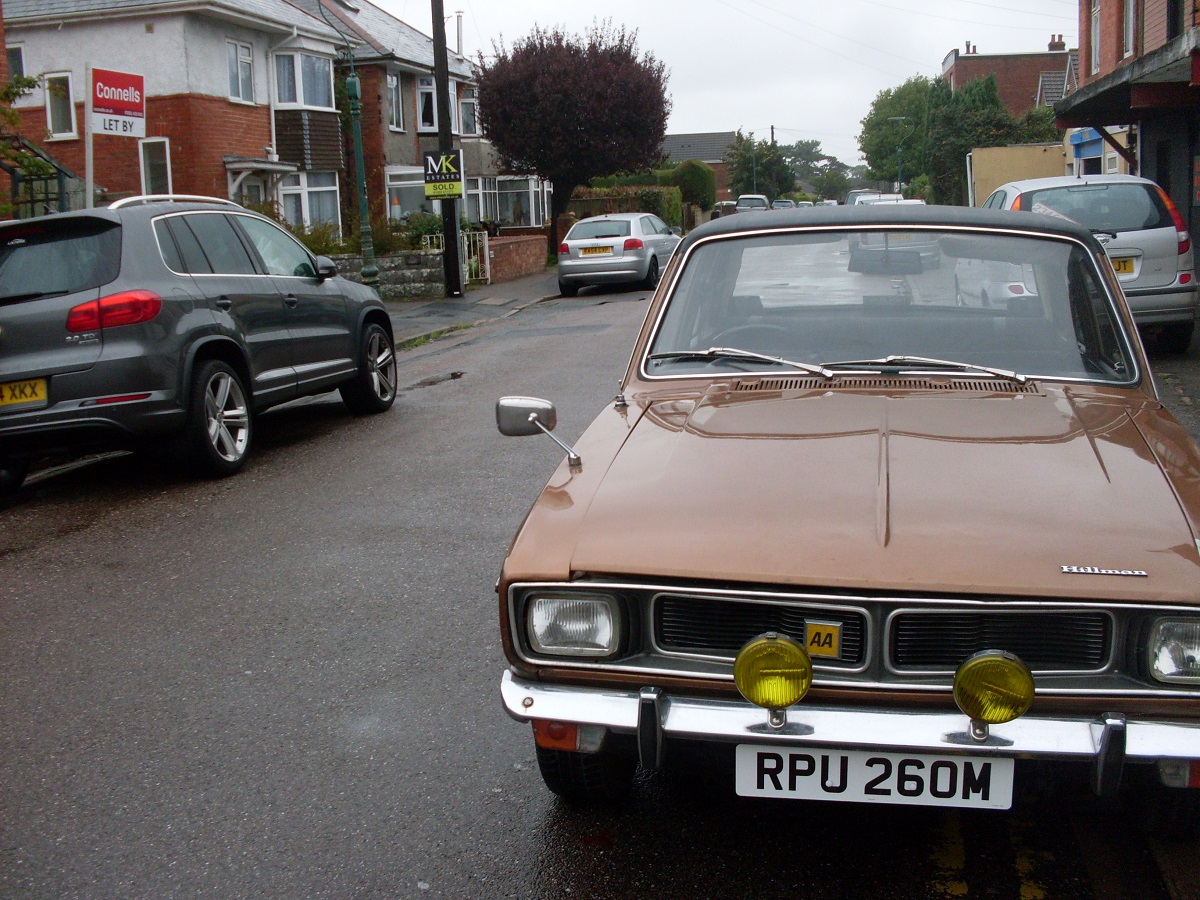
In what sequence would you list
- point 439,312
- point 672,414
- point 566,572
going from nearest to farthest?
point 566,572 < point 672,414 < point 439,312

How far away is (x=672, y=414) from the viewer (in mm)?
3719

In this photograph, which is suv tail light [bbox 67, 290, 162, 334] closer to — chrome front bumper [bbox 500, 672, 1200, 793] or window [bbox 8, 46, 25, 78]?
chrome front bumper [bbox 500, 672, 1200, 793]

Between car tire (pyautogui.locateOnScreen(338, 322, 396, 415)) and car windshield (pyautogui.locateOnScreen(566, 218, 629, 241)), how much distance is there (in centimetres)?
1397

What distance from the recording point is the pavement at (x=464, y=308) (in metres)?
18.4

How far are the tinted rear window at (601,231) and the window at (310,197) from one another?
9.65 metres

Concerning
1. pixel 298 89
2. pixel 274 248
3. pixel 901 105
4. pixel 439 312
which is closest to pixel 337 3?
pixel 298 89

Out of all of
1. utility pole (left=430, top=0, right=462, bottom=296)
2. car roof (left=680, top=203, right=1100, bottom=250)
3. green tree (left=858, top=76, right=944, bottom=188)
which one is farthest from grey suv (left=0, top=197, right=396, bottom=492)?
green tree (left=858, top=76, right=944, bottom=188)

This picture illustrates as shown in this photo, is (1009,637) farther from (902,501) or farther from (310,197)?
(310,197)

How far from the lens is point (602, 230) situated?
2445 cm

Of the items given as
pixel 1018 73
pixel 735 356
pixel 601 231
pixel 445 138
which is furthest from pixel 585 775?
pixel 1018 73

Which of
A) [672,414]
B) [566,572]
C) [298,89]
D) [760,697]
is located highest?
[298,89]

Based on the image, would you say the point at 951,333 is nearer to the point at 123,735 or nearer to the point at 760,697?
the point at 760,697

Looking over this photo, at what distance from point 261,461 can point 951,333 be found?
5863 mm

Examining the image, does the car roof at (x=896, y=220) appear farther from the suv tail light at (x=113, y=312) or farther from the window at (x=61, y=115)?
the window at (x=61, y=115)
